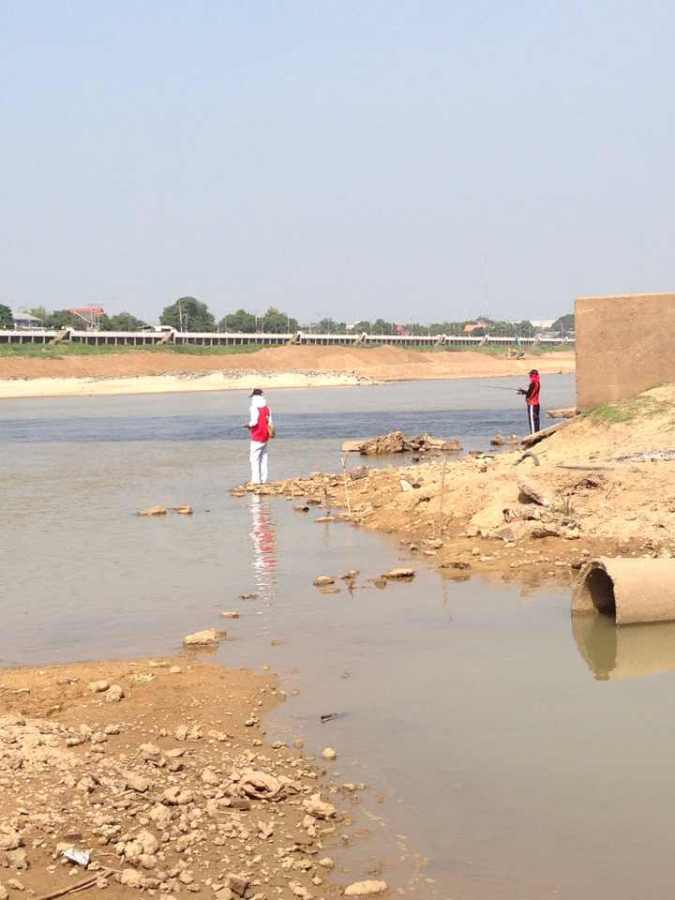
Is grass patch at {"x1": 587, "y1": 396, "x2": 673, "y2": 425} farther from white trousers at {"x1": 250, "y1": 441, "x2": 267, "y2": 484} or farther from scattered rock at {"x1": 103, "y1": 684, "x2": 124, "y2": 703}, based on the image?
scattered rock at {"x1": 103, "y1": 684, "x2": 124, "y2": 703}

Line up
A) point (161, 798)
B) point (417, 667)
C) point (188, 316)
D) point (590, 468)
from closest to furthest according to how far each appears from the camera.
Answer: point (161, 798) < point (417, 667) < point (590, 468) < point (188, 316)

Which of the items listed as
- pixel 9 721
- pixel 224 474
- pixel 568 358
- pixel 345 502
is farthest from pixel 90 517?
pixel 568 358

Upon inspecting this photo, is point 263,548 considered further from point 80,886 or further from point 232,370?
point 232,370

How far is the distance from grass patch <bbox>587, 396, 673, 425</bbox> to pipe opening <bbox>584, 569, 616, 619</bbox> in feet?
24.2

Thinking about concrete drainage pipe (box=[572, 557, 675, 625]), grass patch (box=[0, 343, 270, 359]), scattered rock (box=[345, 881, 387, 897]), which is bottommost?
scattered rock (box=[345, 881, 387, 897])

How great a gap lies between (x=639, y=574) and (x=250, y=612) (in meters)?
3.06

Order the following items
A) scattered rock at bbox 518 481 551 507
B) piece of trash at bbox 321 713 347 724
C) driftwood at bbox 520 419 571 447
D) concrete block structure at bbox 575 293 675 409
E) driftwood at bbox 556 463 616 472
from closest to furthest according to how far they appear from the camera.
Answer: piece of trash at bbox 321 713 347 724, scattered rock at bbox 518 481 551 507, driftwood at bbox 556 463 616 472, concrete block structure at bbox 575 293 675 409, driftwood at bbox 520 419 571 447

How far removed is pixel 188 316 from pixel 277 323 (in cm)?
1137

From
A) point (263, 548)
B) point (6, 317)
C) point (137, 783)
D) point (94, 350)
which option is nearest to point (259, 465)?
point (263, 548)

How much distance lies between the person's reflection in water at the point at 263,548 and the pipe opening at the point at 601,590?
2.67 metres

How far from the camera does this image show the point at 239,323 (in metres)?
150

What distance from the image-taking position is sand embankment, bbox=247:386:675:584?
11.5 meters

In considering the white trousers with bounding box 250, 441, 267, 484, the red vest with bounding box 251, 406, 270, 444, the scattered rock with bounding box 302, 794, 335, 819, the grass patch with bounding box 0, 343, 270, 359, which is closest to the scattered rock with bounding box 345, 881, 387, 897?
the scattered rock with bounding box 302, 794, 335, 819

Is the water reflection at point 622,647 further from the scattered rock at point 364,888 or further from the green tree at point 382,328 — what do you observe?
the green tree at point 382,328
